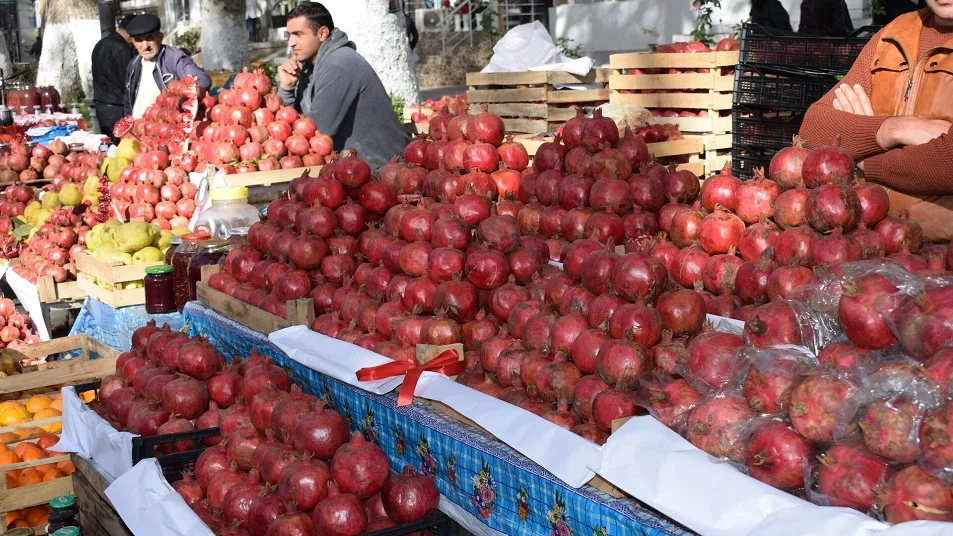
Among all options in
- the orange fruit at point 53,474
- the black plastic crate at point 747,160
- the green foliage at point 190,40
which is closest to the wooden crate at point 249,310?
the orange fruit at point 53,474

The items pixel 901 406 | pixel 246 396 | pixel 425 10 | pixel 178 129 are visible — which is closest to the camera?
pixel 901 406

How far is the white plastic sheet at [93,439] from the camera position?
10.7ft

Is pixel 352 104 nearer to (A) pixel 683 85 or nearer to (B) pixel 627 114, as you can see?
(B) pixel 627 114

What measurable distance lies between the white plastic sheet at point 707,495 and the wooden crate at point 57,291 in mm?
5175

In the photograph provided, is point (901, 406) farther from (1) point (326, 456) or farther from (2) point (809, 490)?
(1) point (326, 456)

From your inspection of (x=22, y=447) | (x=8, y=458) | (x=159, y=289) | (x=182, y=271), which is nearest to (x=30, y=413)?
(x=22, y=447)

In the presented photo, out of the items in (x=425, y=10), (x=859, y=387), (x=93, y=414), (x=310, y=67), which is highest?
(x=425, y=10)

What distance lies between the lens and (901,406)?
1.78 meters

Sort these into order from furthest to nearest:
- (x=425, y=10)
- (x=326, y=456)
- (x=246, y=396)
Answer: (x=425, y=10), (x=246, y=396), (x=326, y=456)

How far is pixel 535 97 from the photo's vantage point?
737 centimetres

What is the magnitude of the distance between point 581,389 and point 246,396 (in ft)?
4.43

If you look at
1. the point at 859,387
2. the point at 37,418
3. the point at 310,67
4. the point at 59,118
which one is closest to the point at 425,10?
the point at 59,118

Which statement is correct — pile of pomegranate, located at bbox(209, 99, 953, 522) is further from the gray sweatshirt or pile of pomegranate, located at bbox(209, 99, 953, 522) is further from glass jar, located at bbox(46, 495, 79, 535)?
the gray sweatshirt

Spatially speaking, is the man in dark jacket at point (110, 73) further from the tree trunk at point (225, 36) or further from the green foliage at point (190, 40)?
the green foliage at point (190, 40)
